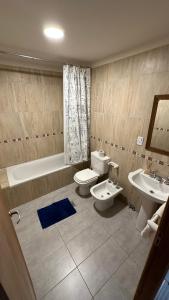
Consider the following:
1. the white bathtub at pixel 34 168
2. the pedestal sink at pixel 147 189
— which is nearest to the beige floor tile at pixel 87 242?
the pedestal sink at pixel 147 189

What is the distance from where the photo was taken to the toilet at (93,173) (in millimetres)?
2234

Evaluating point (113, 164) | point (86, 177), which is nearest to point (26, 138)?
point (86, 177)

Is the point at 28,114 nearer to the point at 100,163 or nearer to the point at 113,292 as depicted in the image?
the point at 100,163

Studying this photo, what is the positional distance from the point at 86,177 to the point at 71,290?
4.43ft

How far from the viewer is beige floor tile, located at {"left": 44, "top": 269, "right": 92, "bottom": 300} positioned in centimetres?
119

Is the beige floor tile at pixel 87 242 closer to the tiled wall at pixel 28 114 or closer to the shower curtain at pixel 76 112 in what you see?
the shower curtain at pixel 76 112

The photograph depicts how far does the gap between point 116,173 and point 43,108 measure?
5.97 feet

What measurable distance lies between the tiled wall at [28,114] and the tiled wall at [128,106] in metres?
0.82

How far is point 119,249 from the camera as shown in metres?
1.57

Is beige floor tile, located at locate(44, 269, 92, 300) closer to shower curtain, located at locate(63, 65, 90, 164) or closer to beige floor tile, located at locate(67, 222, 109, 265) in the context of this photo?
beige floor tile, located at locate(67, 222, 109, 265)

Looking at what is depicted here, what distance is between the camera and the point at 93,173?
239 cm

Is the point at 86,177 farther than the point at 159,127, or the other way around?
the point at 86,177

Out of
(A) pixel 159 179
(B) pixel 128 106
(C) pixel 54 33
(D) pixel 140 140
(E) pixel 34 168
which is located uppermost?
(C) pixel 54 33

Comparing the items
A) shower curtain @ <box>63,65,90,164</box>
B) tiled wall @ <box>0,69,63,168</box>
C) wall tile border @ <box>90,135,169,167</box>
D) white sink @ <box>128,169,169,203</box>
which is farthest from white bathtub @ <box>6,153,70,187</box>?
white sink @ <box>128,169,169,203</box>
